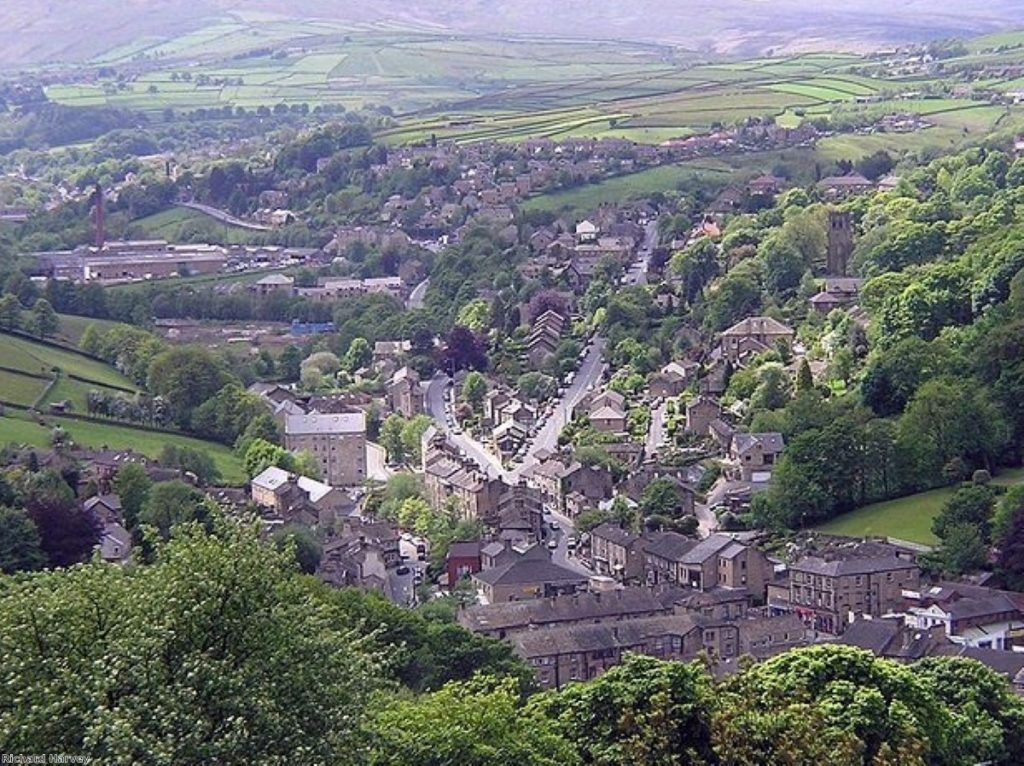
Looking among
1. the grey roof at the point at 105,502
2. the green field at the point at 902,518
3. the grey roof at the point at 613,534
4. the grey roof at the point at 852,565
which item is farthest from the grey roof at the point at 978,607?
the grey roof at the point at 105,502

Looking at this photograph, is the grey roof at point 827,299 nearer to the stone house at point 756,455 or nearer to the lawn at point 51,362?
the stone house at point 756,455

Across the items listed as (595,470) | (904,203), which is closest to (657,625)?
(595,470)

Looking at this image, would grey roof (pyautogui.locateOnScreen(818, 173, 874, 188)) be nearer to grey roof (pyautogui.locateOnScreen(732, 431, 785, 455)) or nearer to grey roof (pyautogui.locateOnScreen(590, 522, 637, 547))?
grey roof (pyautogui.locateOnScreen(732, 431, 785, 455))

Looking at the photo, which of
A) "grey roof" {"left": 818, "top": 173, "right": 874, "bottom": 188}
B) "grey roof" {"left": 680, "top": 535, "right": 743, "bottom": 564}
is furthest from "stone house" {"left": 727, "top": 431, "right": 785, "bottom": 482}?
"grey roof" {"left": 818, "top": 173, "right": 874, "bottom": 188}

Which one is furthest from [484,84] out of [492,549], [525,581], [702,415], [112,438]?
[525,581]

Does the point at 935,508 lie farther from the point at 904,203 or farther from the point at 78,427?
the point at 904,203
